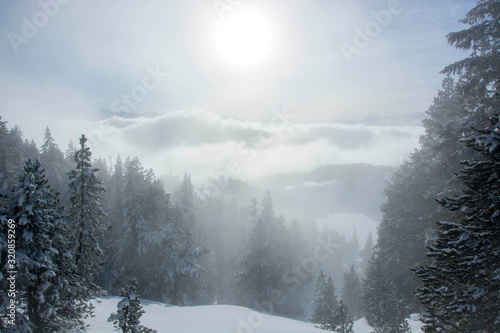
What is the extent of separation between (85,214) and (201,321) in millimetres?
10831

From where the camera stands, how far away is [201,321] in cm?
2064

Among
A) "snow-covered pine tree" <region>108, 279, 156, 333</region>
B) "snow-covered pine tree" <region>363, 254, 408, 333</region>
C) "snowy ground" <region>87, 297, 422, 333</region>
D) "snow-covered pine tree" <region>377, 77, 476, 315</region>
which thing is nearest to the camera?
"snow-covered pine tree" <region>108, 279, 156, 333</region>

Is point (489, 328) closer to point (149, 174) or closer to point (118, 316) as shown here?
point (118, 316)

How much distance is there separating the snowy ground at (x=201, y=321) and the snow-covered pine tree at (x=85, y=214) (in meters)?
3.67

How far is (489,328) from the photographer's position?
7781 millimetres

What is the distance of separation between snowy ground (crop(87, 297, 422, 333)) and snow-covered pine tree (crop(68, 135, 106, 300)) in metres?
3.67

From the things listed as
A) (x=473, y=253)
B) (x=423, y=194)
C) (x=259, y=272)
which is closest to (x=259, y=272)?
(x=259, y=272)

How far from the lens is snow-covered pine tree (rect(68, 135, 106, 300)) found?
16547 mm

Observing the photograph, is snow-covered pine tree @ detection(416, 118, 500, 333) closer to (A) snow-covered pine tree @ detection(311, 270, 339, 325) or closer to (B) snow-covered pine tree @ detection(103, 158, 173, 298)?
(B) snow-covered pine tree @ detection(103, 158, 173, 298)

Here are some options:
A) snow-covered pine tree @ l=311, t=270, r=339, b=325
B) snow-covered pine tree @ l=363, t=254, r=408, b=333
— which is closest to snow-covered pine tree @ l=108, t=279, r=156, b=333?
snow-covered pine tree @ l=363, t=254, r=408, b=333

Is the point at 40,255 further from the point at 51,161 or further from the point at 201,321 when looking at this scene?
the point at 51,161

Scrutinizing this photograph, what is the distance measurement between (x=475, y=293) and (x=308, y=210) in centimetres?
17838

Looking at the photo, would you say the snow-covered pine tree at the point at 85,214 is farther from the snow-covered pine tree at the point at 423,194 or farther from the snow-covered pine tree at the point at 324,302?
the snow-covered pine tree at the point at 324,302

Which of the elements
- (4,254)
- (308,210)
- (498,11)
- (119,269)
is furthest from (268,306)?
(308,210)
